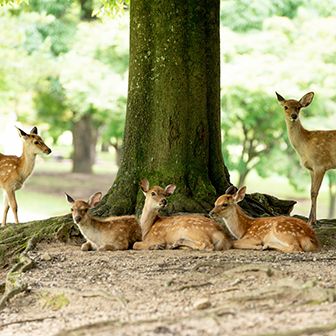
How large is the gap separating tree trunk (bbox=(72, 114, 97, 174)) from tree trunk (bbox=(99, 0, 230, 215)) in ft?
66.2

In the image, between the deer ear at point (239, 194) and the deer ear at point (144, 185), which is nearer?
the deer ear at point (239, 194)

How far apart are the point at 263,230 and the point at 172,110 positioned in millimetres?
1847

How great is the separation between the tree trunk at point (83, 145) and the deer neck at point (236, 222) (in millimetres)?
21381

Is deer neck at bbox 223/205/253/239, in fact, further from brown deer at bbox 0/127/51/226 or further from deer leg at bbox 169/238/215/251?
brown deer at bbox 0/127/51/226

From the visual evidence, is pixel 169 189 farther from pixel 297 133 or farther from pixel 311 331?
pixel 311 331

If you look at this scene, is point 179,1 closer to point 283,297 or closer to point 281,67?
point 283,297

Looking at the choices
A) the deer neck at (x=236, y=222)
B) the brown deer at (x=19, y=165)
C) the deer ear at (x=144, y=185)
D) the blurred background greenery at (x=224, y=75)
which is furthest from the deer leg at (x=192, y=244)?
the blurred background greenery at (x=224, y=75)

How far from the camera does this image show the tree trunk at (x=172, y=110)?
10734 millimetres

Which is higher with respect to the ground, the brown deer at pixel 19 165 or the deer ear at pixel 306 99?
the deer ear at pixel 306 99

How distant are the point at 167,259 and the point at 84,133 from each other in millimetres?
23053

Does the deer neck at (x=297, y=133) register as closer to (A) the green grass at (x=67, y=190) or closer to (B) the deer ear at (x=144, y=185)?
(B) the deer ear at (x=144, y=185)

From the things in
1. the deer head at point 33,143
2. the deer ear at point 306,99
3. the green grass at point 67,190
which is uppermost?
the deer ear at point 306,99

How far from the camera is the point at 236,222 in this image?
9.95 meters

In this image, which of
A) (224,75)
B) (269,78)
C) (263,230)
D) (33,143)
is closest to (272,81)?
(269,78)
